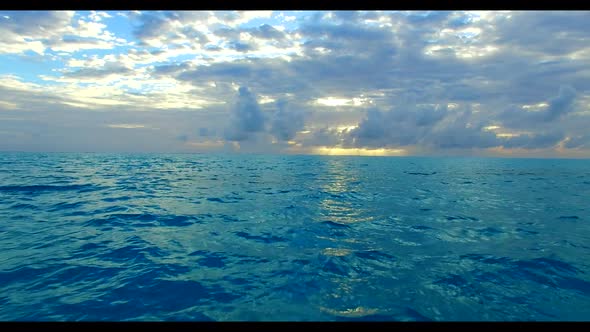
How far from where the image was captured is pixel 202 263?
9.17 meters

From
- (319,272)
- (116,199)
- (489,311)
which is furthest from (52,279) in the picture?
(116,199)

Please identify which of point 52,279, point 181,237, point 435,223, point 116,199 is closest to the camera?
point 52,279

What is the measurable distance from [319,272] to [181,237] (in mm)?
6704

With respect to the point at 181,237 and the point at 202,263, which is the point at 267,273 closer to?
the point at 202,263

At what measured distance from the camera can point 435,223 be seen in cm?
1534

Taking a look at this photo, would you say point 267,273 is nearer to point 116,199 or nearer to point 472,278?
point 472,278

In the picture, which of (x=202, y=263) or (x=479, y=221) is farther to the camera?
(x=479, y=221)
